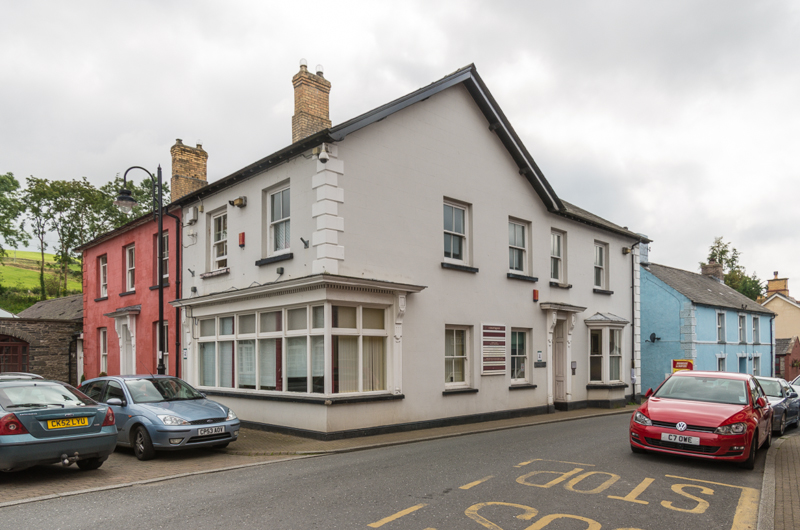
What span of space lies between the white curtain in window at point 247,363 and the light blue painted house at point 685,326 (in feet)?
64.8

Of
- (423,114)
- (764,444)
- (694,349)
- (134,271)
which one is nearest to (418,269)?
(423,114)

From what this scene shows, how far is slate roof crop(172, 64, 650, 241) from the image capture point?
13.2 meters

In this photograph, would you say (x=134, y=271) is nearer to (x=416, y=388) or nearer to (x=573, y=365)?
(x=416, y=388)

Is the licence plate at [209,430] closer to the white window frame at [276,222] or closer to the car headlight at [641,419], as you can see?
the white window frame at [276,222]

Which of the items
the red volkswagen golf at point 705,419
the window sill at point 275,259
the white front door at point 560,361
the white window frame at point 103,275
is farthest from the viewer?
the white window frame at point 103,275

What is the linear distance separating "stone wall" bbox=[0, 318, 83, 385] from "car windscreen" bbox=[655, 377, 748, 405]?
25966 mm

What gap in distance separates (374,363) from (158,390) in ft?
15.5

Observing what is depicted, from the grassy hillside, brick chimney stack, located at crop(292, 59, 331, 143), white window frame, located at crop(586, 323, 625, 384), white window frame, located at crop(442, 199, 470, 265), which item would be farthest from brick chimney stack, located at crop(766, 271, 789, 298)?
the grassy hillside

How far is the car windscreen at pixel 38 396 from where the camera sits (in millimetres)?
8430

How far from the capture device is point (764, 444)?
37.7 feet

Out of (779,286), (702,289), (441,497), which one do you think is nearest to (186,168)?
(441,497)

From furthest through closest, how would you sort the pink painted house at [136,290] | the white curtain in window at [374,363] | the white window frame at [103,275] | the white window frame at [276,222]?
the white window frame at [103,275]
the pink painted house at [136,290]
the white window frame at [276,222]
the white curtain in window at [374,363]

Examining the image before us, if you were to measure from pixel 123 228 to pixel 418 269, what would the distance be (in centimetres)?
1367

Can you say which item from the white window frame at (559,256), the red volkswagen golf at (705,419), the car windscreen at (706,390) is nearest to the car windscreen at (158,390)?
the red volkswagen golf at (705,419)
